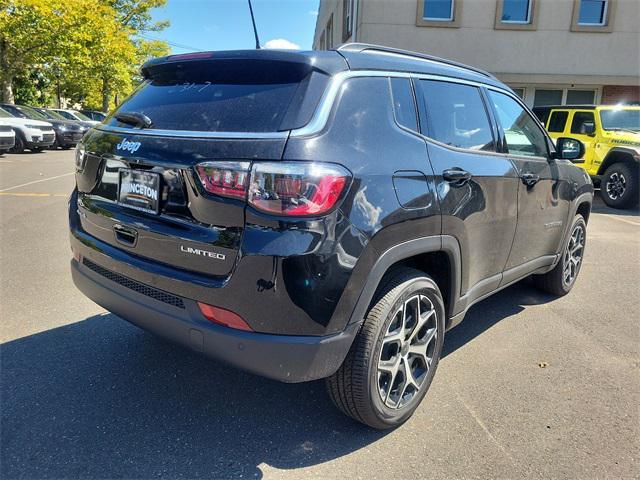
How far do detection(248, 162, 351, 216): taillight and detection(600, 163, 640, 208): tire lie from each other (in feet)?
32.7

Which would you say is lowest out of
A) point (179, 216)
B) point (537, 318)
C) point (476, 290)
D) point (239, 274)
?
point (537, 318)

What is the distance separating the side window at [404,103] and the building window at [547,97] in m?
18.3

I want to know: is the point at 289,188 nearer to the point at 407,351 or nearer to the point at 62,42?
the point at 407,351

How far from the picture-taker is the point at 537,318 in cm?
423

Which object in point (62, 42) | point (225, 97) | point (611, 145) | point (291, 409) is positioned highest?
point (62, 42)

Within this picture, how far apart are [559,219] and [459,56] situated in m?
14.6

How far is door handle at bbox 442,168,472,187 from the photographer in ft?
8.84

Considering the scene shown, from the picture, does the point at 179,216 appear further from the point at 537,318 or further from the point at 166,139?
the point at 537,318

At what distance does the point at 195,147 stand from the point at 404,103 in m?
1.10

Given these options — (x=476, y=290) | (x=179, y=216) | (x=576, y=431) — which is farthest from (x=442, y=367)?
(x=179, y=216)

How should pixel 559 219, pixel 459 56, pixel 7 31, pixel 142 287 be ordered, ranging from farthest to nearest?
pixel 7 31 → pixel 459 56 → pixel 559 219 → pixel 142 287

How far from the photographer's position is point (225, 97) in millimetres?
2400

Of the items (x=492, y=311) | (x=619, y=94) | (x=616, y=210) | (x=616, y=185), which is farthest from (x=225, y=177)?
(x=619, y=94)

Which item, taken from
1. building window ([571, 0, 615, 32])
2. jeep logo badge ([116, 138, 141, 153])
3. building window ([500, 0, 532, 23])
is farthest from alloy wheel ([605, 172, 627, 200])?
jeep logo badge ([116, 138, 141, 153])
